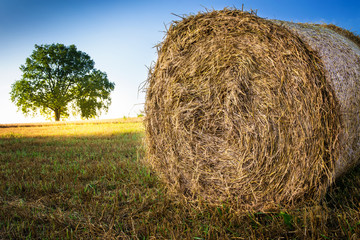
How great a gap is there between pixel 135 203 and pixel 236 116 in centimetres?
148

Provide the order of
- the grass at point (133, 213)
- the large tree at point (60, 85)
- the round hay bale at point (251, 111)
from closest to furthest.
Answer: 1. the grass at point (133, 213)
2. the round hay bale at point (251, 111)
3. the large tree at point (60, 85)

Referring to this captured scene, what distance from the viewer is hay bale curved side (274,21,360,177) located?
252 cm

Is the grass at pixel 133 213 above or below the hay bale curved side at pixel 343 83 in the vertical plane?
below

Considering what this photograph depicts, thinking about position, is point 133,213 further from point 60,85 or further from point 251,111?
point 60,85

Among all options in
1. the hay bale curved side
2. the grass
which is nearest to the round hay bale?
the hay bale curved side

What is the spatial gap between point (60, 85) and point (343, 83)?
2901 centimetres

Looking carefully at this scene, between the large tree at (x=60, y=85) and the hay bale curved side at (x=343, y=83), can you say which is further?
the large tree at (x=60, y=85)

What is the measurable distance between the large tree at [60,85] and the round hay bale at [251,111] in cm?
2576

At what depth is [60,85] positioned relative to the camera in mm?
27750

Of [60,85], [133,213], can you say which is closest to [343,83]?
[133,213]

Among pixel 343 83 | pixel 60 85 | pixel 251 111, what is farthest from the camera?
pixel 60 85

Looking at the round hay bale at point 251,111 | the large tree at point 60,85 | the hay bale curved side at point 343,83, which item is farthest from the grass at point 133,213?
the large tree at point 60,85

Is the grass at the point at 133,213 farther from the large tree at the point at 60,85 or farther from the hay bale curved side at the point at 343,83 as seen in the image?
the large tree at the point at 60,85

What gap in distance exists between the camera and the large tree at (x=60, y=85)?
26.1m
